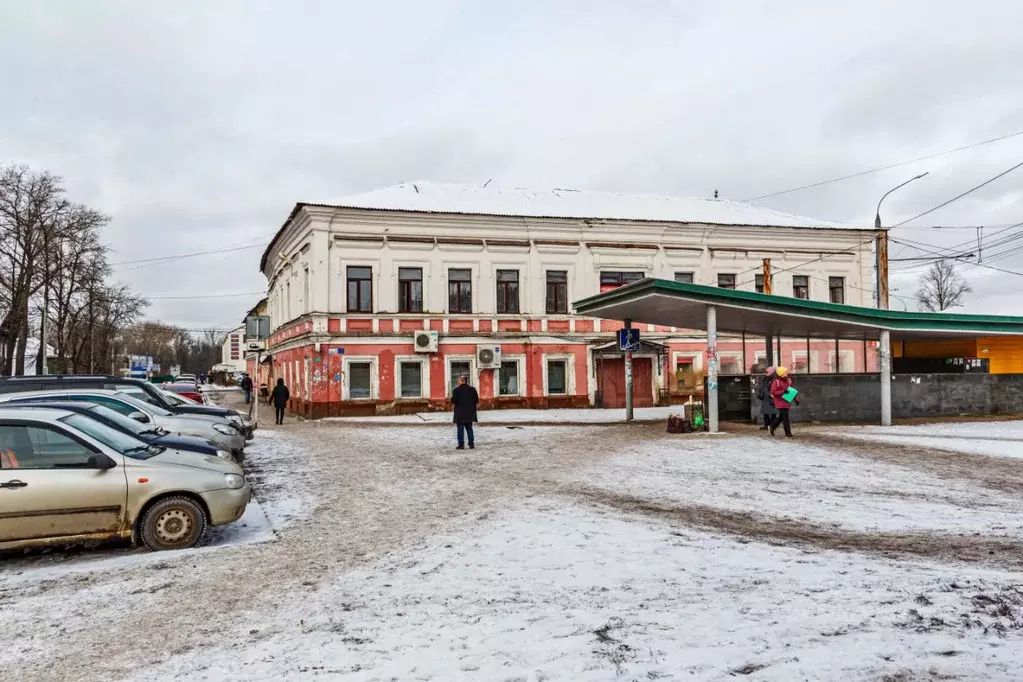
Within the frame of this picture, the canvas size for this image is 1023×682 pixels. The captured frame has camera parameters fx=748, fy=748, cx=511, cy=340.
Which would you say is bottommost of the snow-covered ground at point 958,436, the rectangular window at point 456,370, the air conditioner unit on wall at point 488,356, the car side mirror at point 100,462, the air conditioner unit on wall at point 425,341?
the snow-covered ground at point 958,436

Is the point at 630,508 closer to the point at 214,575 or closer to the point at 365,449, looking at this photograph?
the point at 214,575

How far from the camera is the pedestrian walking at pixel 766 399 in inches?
709

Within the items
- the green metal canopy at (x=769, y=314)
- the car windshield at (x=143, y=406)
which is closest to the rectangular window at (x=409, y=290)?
the green metal canopy at (x=769, y=314)

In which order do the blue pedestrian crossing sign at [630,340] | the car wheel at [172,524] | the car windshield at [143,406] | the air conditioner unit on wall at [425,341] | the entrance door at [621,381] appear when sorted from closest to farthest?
the car wheel at [172,524] → the car windshield at [143,406] → the blue pedestrian crossing sign at [630,340] → the air conditioner unit on wall at [425,341] → the entrance door at [621,381]

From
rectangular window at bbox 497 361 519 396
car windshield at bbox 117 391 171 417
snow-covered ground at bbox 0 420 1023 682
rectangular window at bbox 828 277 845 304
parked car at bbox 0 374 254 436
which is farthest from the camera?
rectangular window at bbox 828 277 845 304

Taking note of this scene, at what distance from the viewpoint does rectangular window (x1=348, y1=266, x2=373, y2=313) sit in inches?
1124

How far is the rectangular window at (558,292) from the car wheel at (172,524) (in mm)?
23453

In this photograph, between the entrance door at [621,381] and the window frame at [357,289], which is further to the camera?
the entrance door at [621,381]

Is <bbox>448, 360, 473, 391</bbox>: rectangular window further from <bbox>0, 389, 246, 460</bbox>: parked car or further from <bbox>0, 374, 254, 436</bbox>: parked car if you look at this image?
<bbox>0, 389, 246, 460</bbox>: parked car

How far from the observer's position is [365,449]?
56.8 ft

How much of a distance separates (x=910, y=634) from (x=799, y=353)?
30949mm

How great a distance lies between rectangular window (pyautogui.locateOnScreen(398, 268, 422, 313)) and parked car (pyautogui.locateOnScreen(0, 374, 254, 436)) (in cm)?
1254

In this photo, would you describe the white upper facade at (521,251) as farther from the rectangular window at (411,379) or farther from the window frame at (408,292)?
the rectangular window at (411,379)

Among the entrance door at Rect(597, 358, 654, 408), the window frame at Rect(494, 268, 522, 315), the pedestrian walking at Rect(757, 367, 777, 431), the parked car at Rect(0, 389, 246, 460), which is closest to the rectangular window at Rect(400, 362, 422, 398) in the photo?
the window frame at Rect(494, 268, 522, 315)
